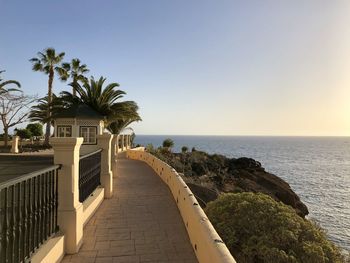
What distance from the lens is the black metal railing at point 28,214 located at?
3529 millimetres

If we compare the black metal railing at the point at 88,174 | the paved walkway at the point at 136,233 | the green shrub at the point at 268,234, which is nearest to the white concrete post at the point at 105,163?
the black metal railing at the point at 88,174

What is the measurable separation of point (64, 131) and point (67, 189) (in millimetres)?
28256

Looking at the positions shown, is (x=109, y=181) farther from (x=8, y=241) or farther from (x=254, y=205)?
(x=8, y=241)

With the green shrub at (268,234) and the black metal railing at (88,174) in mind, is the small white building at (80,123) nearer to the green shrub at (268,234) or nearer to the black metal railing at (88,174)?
the black metal railing at (88,174)

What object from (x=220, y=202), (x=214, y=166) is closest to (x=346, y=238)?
(x=214, y=166)

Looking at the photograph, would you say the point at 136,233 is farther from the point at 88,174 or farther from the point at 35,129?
the point at 35,129

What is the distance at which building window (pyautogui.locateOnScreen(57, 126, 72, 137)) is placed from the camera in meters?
31.7

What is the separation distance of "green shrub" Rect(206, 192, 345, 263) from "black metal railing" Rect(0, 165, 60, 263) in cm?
383

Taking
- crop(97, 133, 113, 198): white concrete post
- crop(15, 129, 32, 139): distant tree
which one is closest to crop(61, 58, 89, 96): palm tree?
crop(15, 129, 32, 139): distant tree

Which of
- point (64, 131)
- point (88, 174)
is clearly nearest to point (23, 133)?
point (64, 131)

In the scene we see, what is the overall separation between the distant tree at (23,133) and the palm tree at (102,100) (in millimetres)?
13793

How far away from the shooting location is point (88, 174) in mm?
8289

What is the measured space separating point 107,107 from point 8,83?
1196 cm

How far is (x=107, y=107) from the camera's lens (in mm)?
33000
